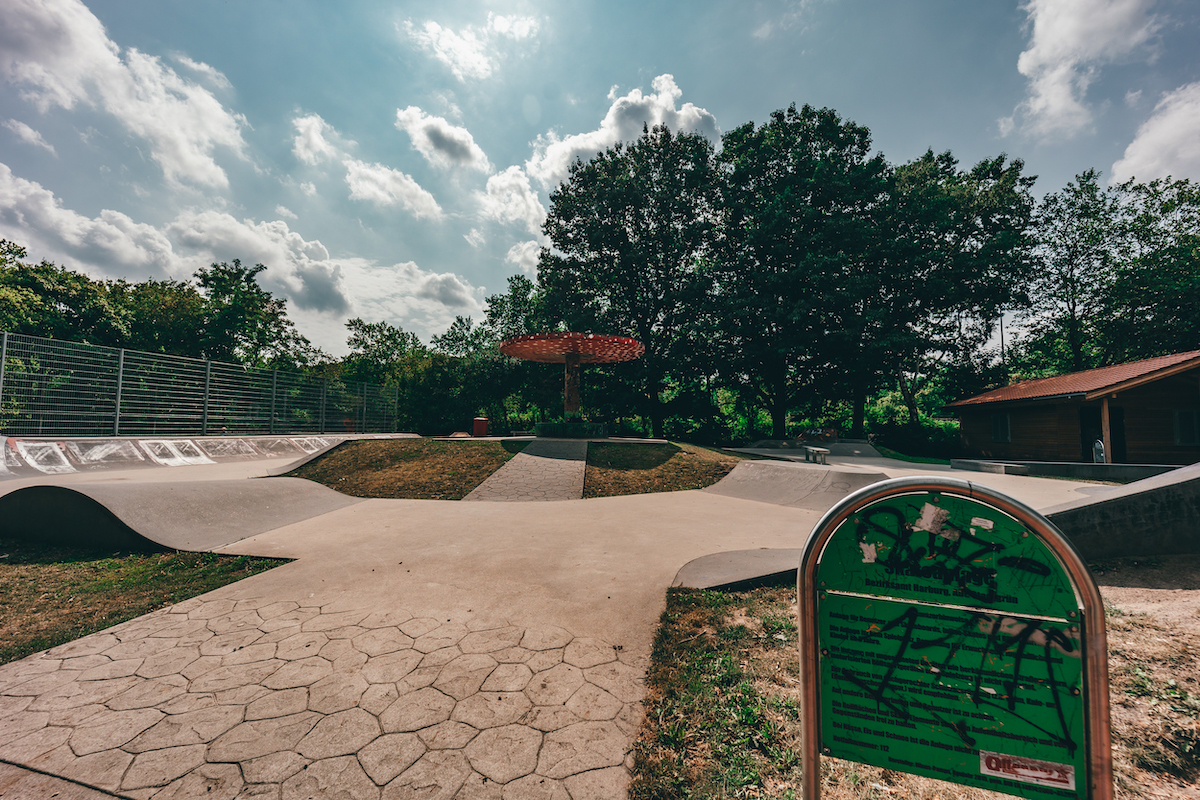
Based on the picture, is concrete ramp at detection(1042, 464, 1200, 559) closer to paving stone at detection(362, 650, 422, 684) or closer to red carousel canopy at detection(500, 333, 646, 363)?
paving stone at detection(362, 650, 422, 684)

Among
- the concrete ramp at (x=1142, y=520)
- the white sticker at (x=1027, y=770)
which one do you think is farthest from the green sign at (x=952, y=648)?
the concrete ramp at (x=1142, y=520)

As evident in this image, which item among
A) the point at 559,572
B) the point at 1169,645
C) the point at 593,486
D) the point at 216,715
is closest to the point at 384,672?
the point at 216,715

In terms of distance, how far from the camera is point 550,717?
2.38m

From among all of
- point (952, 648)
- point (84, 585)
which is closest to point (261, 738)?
point (952, 648)

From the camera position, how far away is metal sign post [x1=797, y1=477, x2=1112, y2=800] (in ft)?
4.17

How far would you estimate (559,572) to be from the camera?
4.56 metres

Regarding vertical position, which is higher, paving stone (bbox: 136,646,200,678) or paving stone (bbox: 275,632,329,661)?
paving stone (bbox: 275,632,329,661)

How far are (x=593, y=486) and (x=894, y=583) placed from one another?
29.8 ft

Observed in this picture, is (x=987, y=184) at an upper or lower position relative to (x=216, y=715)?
upper

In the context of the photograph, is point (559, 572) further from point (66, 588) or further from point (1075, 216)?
point (1075, 216)

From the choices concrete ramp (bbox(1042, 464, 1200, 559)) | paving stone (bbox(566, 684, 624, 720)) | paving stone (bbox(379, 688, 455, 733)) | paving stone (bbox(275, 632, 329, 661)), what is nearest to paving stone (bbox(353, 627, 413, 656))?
paving stone (bbox(275, 632, 329, 661))

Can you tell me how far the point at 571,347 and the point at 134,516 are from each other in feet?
40.5

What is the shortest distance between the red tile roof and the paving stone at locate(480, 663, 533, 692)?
19086mm

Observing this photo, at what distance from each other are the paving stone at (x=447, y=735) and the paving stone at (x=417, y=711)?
0.04 meters
